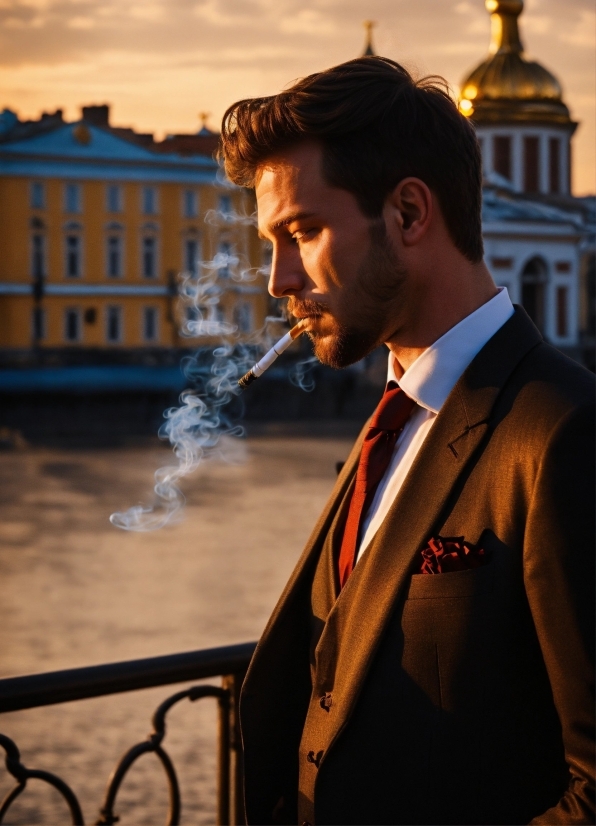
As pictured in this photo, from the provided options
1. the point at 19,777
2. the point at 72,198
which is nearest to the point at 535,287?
the point at 72,198

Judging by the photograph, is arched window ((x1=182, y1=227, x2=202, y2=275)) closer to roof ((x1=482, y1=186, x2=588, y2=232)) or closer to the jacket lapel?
roof ((x1=482, y1=186, x2=588, y2=232))

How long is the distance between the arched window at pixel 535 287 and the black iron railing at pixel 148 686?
43773 mm

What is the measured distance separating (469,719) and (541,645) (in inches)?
4.8

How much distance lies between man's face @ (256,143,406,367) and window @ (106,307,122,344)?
127 feet

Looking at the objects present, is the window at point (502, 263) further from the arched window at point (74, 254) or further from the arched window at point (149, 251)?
the arched window at point (74, 254)

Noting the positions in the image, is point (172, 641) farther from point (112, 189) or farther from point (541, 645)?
point (112, 189)

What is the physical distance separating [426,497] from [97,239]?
3973 centimetres

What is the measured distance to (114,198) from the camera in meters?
39.9

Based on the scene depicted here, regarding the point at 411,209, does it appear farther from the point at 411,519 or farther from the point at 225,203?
the point at 225,203

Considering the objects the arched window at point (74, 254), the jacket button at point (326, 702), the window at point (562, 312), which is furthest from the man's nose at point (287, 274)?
the window at point (562, 312)

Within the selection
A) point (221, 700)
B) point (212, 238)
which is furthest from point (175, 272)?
point (221, 700)

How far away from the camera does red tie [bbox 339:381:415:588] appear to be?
1.47 metres

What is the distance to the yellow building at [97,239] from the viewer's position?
37969 millimetres

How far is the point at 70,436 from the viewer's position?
25.0 m
